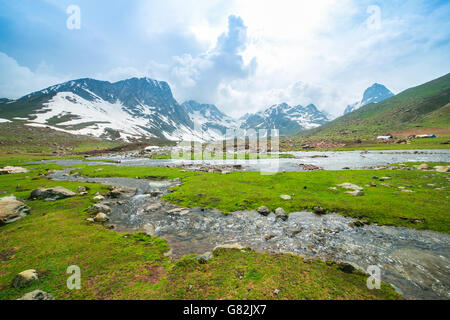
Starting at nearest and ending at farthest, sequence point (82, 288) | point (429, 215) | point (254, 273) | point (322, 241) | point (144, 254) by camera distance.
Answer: point (82, 288) → point (254, 273) → point (144, 254) → point (322, 241) → point (429, 215)

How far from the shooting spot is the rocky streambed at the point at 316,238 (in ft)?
33.9

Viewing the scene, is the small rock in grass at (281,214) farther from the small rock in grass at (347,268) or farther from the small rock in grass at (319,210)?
the small rock in grass at (347,268)

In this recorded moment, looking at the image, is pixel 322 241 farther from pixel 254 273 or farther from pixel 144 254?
pixel 144 254

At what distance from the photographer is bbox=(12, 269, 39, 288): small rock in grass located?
8929 millimetres

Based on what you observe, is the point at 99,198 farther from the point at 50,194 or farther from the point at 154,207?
the point at 154,207

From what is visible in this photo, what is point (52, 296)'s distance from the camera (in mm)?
8281

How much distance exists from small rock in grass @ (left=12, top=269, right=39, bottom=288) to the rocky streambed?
695 centimetres

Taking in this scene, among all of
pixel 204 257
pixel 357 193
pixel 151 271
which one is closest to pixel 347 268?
pixel 204 257

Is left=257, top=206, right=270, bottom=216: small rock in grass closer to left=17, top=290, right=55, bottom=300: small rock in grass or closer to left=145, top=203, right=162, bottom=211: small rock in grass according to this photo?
left=145, top=203, right=162, bottom=211: small rock in grass

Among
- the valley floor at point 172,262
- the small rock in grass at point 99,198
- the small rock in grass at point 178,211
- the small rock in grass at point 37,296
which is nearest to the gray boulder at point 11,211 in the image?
the valley floor at point 172,262

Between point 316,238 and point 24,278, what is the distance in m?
19.1
